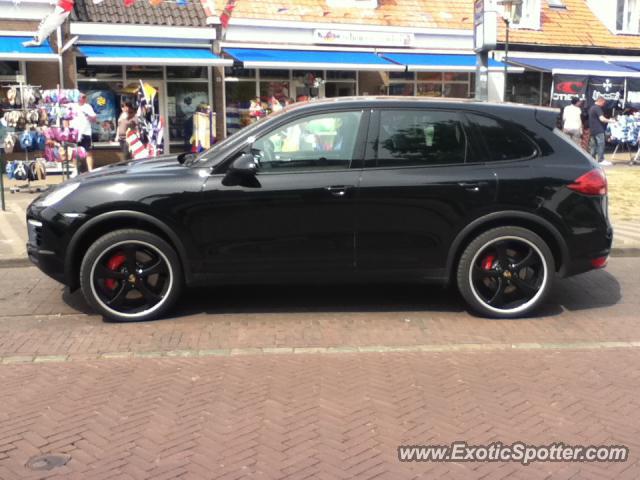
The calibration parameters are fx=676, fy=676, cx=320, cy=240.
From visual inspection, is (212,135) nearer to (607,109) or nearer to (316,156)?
(316,156)

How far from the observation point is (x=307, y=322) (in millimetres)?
5648

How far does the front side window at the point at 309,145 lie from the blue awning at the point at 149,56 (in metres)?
9.96

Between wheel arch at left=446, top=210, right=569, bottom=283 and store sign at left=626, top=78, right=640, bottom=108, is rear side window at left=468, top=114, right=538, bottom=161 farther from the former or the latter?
store sign at left=626, top=78, right=640, bottom=108

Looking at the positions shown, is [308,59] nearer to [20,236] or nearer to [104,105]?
[104,105]

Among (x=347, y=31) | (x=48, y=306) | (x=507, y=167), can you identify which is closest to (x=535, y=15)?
(x=347, y=31)

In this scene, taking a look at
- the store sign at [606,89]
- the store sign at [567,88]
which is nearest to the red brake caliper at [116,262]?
the store sign at [567,88]

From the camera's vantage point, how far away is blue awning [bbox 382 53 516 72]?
677 inches

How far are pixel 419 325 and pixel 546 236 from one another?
131 cm

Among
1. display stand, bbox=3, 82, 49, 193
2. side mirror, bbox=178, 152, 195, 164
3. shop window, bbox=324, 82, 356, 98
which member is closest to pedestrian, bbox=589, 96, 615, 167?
shop window, bbox=324, 82, 356, 98

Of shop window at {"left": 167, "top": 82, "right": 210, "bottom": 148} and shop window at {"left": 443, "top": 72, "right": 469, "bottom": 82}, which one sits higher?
shop window at {"left": 443, "top": 72, "right": 469, "bottom": 82}

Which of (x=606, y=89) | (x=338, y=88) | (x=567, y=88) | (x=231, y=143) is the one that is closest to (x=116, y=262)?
(x=231, y=143)

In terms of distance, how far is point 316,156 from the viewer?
5473 millimetres

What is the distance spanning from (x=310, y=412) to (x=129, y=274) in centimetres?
229

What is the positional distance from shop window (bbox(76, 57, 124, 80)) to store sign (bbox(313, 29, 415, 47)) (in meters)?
5.06
